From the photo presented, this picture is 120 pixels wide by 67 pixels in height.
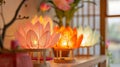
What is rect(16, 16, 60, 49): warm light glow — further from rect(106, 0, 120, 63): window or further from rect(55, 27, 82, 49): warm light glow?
rect(106, 0, 120, 63): window

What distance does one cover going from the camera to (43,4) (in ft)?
7.92

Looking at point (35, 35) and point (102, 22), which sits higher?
point (102, 22)

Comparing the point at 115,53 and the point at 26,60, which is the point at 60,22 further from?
the point at 26,60

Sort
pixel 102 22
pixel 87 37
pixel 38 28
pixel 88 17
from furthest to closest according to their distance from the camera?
1. pixel 88 17
2. pixel 102 22
3. pixel 87 37
4. pixel 38 28

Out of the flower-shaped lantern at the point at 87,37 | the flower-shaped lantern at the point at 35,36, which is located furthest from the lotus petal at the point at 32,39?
the flower-shaped lantern at the point at 87,37

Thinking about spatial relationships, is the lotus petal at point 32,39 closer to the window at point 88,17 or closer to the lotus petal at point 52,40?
the lotus petal at point 52,40

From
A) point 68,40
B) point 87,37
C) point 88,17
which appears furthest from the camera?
point 88,17

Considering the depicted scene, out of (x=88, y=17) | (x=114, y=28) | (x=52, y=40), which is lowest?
(x=52, y=40)

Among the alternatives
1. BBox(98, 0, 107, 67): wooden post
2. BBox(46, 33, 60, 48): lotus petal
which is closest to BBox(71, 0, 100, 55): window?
BBox(98, 0, 107, 67): wooden post

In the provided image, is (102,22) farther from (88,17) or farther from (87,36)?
(87,36)

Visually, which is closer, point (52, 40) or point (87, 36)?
point (52, 40)

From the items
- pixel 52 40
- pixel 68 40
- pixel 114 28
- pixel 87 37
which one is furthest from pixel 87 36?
pixel 114 28

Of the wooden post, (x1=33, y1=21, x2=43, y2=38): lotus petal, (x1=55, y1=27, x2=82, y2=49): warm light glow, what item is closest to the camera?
(x1=33, y1=21, x2=43, y2=38): lotus petal

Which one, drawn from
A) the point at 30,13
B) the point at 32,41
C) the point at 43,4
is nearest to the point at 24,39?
A: the point at 32,41
